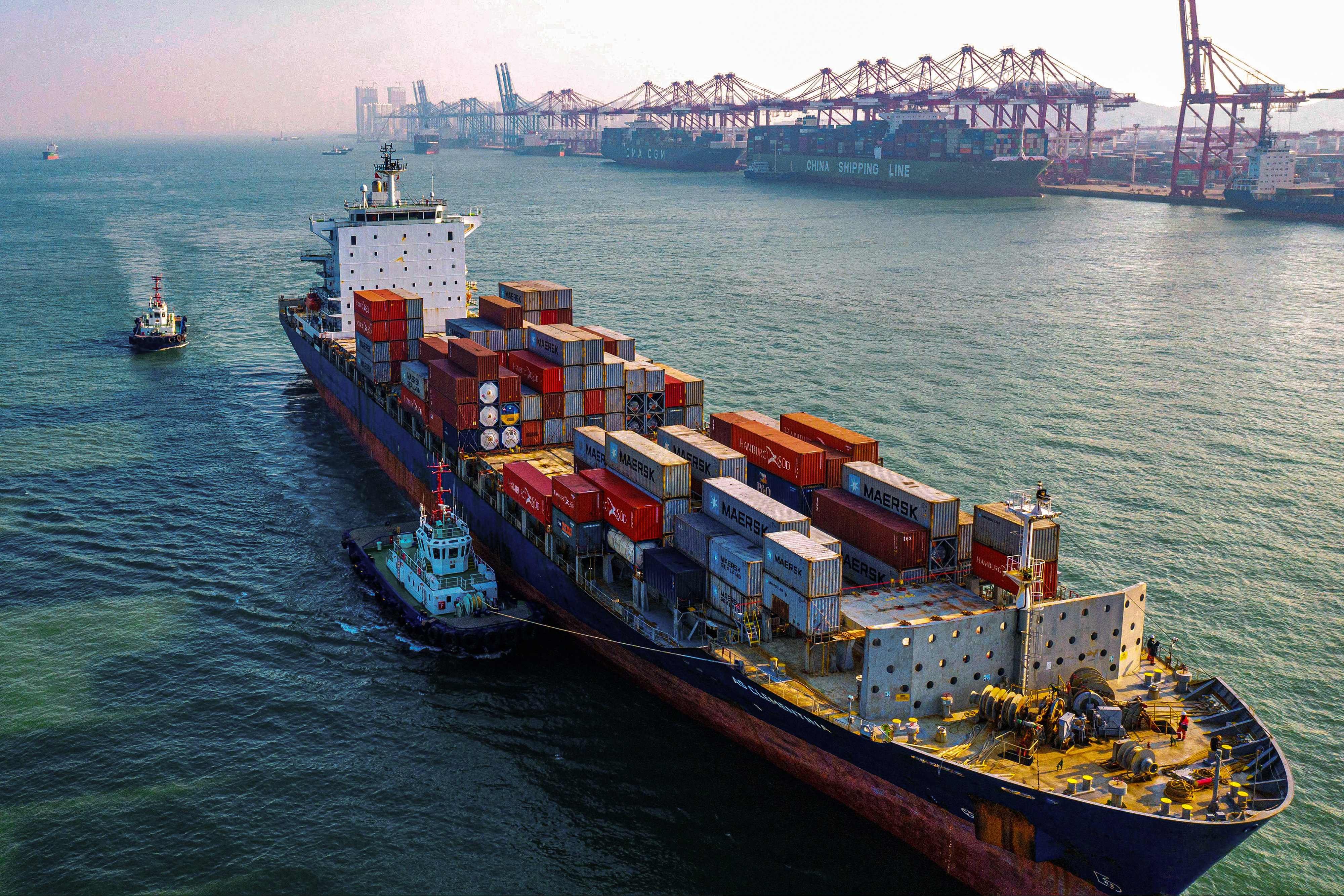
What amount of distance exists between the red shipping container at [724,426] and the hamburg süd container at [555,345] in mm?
6621

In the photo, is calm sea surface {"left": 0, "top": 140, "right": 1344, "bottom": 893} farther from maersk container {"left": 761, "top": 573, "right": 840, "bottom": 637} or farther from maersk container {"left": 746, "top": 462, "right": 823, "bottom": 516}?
maersk container {"left": 746, "top": 462, "right": 823, "bottom": 516}

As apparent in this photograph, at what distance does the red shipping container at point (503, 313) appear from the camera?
4881cm

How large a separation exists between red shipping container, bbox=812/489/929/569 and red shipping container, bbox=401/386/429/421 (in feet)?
67.5

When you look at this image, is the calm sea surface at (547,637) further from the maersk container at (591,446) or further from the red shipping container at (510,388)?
the red shipping container at (510,388)

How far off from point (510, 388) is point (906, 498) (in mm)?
18921

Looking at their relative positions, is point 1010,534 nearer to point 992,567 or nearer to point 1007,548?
point 1007,548

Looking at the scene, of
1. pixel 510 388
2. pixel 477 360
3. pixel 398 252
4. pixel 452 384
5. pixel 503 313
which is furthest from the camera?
pixel 398 252

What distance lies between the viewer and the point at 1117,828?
2314 centimetres

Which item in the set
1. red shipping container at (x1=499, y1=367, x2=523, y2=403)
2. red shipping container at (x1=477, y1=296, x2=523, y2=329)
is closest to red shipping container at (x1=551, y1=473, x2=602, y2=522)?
red shipping container at (x1=499, y1=367, x2=523, y2=403)

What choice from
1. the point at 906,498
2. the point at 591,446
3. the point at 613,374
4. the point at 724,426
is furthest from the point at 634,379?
the point at 906,498

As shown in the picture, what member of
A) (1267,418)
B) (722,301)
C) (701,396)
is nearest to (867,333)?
(722,301)

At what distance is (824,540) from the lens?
98.7 ft

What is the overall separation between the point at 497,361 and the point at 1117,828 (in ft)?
94.2

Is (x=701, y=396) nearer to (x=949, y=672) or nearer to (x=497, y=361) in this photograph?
(x=497, y=361)
